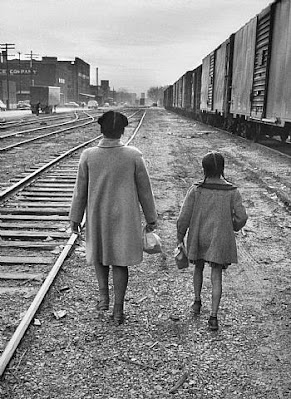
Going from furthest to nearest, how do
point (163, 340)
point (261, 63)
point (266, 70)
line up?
point (261, 63) → point (266, 70) → point (163, 340)

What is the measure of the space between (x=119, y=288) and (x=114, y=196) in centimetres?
74

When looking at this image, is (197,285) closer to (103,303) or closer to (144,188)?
(103,303)

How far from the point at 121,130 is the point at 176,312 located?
1.54 meters

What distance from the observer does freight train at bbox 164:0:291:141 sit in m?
12.3

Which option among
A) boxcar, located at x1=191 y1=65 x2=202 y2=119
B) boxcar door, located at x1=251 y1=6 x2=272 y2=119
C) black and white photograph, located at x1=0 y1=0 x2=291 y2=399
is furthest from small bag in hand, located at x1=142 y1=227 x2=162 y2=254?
boxcar, located at x1=191 y1=65 x2=202 y2=119

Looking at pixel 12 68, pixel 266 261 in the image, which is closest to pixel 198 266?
pixel 266 261

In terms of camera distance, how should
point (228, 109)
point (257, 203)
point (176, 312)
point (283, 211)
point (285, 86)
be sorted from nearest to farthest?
point (176, 312) → point (283, 211) → point (257, 203) → point (285, 86) → point (228, 109)

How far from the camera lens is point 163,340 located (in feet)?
11.1

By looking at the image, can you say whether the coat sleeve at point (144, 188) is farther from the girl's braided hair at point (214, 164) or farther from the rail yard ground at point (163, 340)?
the rail yard ground at point (163, 340)

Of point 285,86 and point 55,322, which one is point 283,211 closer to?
point 55,322

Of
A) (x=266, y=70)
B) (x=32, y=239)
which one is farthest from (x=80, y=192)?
(x=266, y=70)

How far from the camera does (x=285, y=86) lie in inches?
474

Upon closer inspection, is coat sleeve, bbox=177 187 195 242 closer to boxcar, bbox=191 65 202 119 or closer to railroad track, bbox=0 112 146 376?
railroad track, bbox=0 112 146 376

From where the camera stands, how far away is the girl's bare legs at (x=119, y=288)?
144 inches
